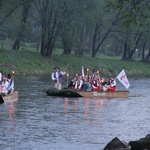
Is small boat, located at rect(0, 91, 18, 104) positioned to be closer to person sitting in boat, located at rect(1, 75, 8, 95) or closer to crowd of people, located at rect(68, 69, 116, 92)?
person sitting in boat, located at rect(1, 75, 8, 95)

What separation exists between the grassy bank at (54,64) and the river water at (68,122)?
885 inches

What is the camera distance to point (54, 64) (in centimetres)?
8431

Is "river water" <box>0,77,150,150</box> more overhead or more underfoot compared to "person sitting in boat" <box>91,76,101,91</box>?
more underfoot

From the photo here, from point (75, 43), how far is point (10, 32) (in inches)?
496

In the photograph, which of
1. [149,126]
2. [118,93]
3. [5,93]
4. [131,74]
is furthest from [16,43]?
[149,126]

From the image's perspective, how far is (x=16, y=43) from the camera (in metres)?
84.8

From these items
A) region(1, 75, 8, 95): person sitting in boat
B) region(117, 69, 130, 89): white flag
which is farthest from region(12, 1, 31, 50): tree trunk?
region(1, 75, 8, 95): person sitting in boat

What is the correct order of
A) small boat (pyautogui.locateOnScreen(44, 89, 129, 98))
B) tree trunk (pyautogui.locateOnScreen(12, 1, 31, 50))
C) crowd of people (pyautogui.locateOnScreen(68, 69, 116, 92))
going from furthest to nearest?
tree trunk (pyautogui.locateOnScreen(12, 1, 31, 50)) → crowd of people (pyautogui.locateOnScreen(68, 69, 116, 92)) → small boat (pyautogui.locateOnScreen(44, 89, 129, 98))

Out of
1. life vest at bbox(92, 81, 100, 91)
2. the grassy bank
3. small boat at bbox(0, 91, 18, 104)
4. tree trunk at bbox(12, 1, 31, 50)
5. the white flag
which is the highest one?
tree trunk at bbox(12, 1, 31, 50)

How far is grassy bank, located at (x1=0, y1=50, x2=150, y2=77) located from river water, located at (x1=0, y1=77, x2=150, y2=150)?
2248 cm

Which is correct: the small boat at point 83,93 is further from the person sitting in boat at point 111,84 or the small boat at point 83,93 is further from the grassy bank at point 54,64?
the grassy bank at point 54,64

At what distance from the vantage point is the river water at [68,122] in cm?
2895

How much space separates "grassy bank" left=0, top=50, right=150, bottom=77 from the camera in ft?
248

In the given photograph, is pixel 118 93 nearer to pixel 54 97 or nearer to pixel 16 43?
pixel 54 97
